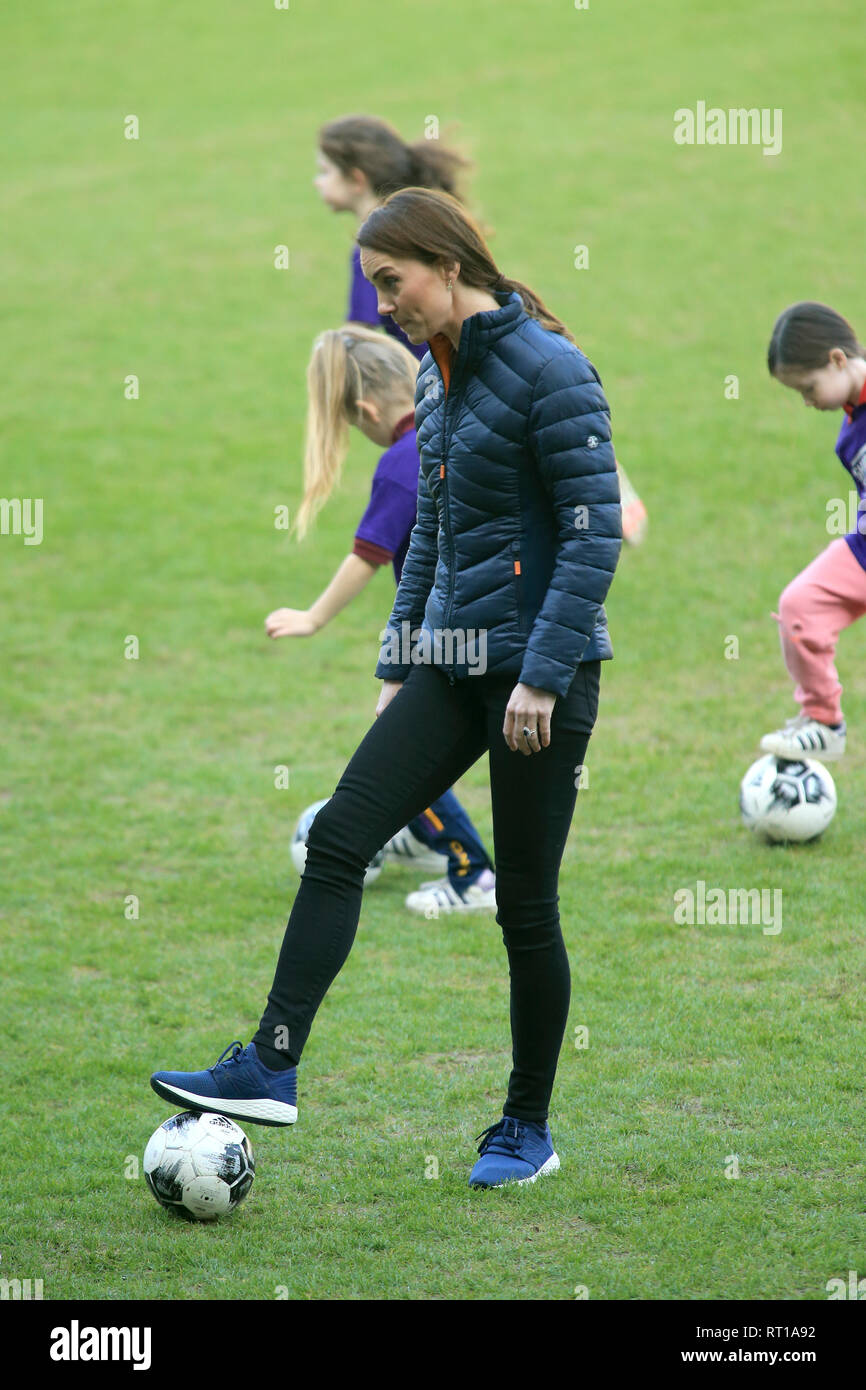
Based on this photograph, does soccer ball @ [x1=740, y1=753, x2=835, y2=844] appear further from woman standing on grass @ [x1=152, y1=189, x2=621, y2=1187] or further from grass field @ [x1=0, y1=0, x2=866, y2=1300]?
woman standing on grass @ [x1=152, y1=189, x2=621, y2=1187]

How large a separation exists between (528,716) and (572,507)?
499 millimetres

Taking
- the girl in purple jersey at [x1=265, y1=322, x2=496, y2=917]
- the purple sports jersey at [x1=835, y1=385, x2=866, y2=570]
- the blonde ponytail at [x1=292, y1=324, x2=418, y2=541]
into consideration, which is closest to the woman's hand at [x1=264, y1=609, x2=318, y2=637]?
the girl in purple jersey at [x1=265, y1=322, x2=496, y2=917]

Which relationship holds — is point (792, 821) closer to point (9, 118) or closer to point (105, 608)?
point (105, 608)

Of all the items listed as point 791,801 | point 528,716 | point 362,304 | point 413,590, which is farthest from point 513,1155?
point 362,304

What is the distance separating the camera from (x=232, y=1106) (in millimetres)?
3643

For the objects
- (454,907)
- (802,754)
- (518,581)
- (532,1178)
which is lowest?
(532,1178)

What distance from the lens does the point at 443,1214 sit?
3934 mm

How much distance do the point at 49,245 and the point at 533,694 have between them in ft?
55.5

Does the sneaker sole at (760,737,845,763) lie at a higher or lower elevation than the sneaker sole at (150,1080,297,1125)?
higher

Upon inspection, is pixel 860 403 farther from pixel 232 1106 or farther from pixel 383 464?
pixel 232 1106

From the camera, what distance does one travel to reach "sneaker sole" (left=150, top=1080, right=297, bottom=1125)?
11.9ft

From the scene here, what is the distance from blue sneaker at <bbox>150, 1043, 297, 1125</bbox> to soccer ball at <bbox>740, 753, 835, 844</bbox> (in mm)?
3365
